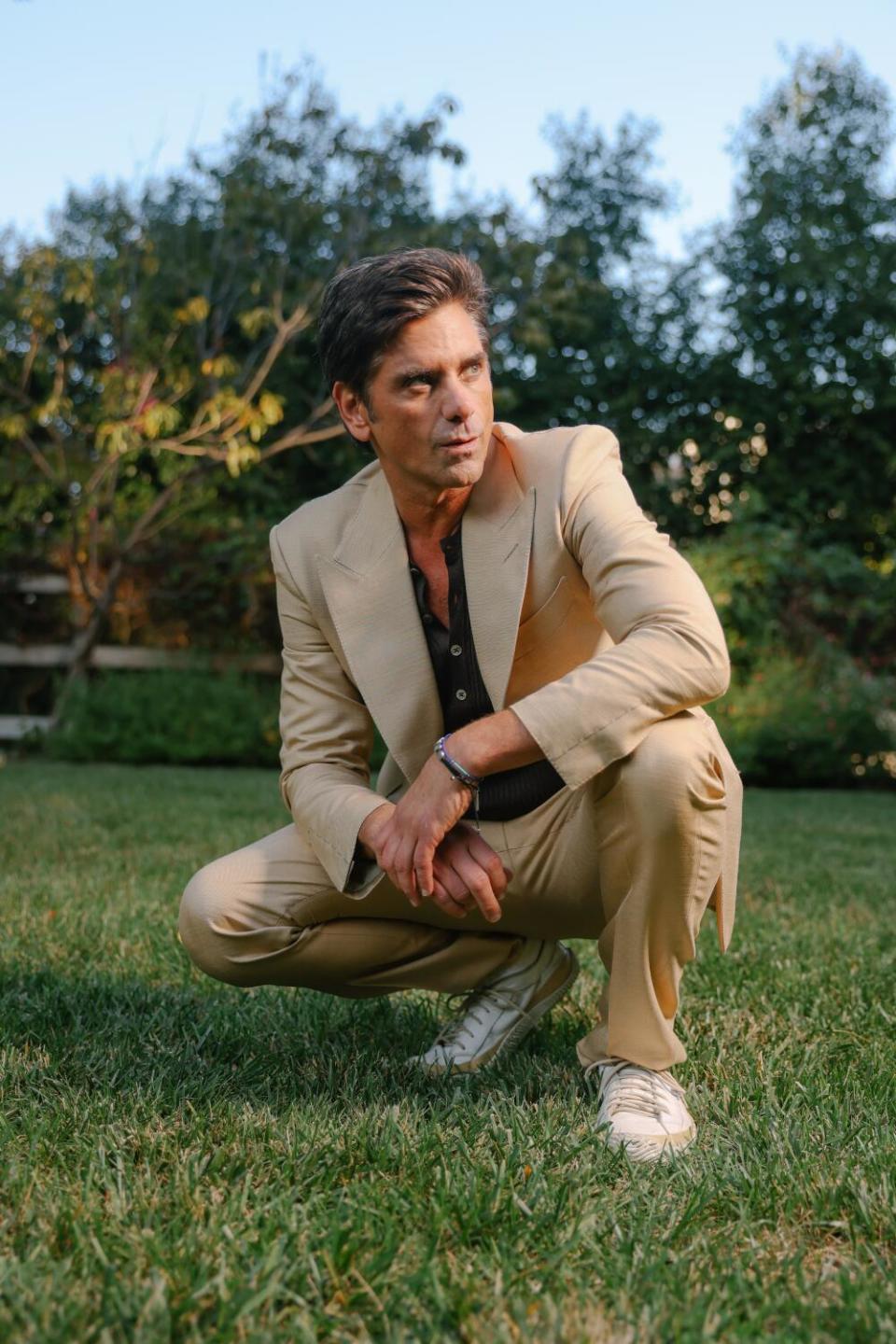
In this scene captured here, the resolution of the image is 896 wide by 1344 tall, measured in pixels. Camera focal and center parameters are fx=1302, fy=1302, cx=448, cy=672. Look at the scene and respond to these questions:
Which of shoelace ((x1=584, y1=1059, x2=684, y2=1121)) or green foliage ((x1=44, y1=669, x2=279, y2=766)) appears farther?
green foliage ((x1=44, y1=669, x2=279, y2=766))

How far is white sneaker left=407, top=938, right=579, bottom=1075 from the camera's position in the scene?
2.79m

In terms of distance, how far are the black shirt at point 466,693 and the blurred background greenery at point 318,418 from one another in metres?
8.61

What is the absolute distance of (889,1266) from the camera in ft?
5.68

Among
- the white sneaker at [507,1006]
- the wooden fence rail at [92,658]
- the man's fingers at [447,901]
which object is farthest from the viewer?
the wooden fence rail at [92,658]

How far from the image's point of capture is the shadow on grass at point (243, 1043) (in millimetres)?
2531

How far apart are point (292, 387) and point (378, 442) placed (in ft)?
38.3

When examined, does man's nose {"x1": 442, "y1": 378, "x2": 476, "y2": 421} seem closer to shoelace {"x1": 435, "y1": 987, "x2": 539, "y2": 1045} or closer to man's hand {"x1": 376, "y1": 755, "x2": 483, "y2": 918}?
man's hand {"x1": 376, "y1": 755, "x2": 483, "y2": 918}

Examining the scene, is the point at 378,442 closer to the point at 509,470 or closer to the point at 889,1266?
the point at 509,470

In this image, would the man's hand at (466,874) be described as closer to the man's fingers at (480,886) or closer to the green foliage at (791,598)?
the man's fingers at (480,886)

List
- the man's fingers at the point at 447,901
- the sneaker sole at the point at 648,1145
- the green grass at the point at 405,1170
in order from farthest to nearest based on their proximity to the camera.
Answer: the man's fingers at the point at 447,901
the sneaker sole at the point at 648,1145
the green grass at the point at 405,1170

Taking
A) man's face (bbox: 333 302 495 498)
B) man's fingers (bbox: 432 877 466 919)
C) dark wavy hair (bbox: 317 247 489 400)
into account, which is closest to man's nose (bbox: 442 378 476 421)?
man's face (bbox: 333 302 495 498)

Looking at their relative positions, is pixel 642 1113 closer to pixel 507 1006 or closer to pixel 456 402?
pixel 507 1006

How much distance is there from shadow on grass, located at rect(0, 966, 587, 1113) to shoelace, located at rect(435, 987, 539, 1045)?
103 mm

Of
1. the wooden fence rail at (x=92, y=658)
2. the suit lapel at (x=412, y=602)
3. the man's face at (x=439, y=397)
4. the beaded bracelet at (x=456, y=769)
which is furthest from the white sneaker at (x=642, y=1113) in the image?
the wooden fence rail at (x=92, y=658)
